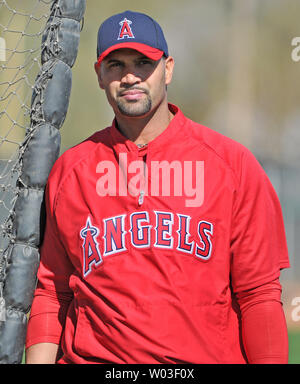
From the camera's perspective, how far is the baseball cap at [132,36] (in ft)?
5.37

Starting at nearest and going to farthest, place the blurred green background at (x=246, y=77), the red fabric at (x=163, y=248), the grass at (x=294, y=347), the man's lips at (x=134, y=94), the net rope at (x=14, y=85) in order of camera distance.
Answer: the red fabric at (x=163, y=248) < the man's lips at (x=134, y=94) < the net rope at (x=14, y=85) < the grass at (x=294, y=347) < the blurred green background at (x=246, y=77)

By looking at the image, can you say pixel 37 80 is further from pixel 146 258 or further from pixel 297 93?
pixel 297 93

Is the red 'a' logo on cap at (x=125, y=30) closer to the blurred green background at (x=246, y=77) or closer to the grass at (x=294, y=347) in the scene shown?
the grass at (x=294, y=347)

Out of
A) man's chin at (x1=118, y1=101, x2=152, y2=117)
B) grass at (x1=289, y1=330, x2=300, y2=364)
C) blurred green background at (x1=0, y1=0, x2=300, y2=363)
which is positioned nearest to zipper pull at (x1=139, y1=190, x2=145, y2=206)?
man's chin at (x1=118, y1=101, x2=152, y2=117)

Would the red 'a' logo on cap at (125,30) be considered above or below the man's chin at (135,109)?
above

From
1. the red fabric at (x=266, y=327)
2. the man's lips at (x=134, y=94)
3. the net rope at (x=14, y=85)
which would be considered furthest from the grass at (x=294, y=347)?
the man's lips at (x=134, y=94)

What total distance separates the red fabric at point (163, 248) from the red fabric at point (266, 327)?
1.2 inches

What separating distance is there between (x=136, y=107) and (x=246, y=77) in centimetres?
368

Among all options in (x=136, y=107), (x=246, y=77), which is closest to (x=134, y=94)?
(x=136, y=107)

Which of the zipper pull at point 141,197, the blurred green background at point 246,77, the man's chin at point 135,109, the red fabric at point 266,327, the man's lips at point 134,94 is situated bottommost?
the red fabric at point 266,327

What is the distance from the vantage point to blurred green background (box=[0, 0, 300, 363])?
16.5 ft

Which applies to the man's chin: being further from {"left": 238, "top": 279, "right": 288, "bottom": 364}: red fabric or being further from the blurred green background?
the blurred green background

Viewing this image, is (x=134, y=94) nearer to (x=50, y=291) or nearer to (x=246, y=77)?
(x=50, y=291)

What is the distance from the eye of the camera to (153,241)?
1585mm
